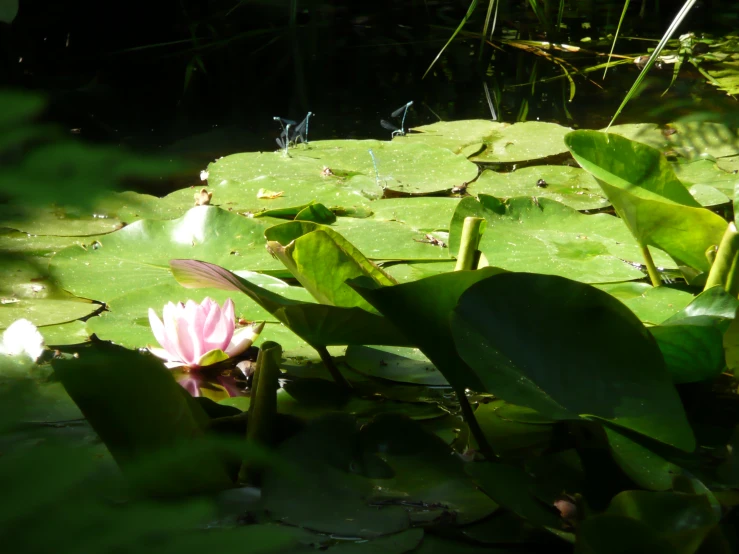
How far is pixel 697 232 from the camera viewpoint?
3.66 feet

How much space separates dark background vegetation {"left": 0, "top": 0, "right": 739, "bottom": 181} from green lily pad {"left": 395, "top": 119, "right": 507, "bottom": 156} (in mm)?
184

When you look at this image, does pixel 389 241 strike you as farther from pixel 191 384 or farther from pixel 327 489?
pixel 327 489

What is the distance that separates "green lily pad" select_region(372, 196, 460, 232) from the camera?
170 centimetres

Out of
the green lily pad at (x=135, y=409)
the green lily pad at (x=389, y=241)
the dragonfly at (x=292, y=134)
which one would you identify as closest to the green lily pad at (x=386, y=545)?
the green lily pad at (x=135, y=409)

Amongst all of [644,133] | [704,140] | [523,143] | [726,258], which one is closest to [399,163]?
[523,143]

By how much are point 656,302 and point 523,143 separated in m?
1.26

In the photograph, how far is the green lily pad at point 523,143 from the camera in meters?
2.28

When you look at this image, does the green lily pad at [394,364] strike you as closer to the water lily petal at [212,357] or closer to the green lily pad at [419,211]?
the water lily petal at [212,357]

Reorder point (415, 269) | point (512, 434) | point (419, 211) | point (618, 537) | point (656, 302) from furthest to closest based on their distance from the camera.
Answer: point (419, 211)
point (415, 269)
point (656, 302)
point (512, 434)
point (618, 537)

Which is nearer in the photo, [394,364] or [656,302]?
[394,364]

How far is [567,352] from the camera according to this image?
74cm

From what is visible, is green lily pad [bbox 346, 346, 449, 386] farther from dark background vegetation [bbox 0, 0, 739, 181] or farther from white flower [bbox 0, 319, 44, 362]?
dark background vegetation [bbox 0, 0, 739, 181]

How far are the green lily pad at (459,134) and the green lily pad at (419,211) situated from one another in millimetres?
544

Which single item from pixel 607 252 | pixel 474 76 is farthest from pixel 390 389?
pixel 474 76
